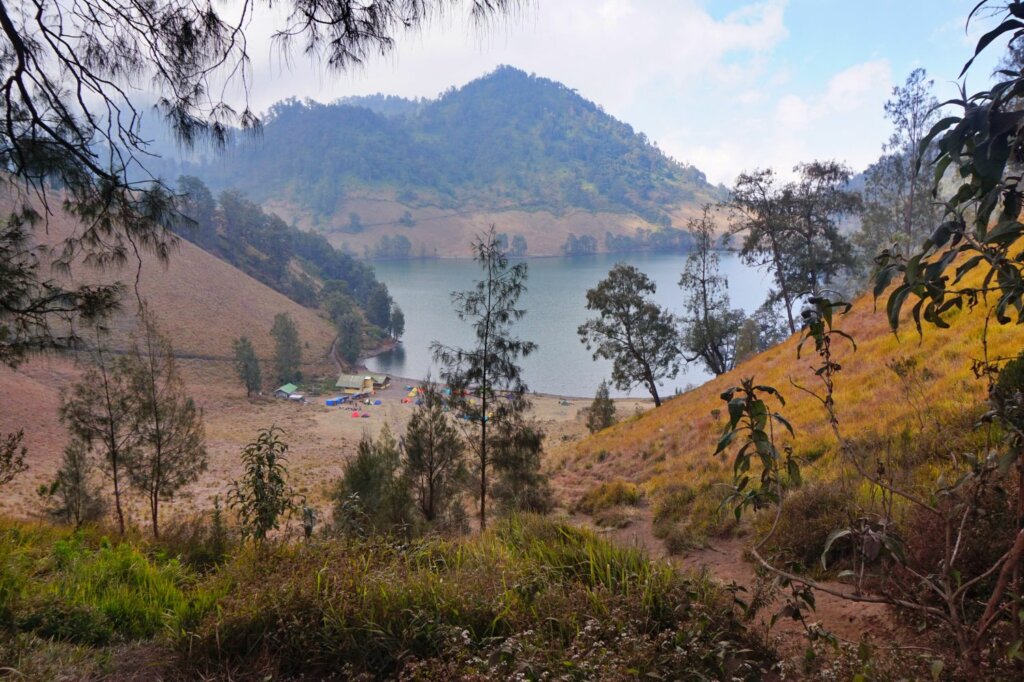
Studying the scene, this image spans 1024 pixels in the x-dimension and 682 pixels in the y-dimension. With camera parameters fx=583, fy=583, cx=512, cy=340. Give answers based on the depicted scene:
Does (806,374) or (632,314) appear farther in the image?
A: (632,314)

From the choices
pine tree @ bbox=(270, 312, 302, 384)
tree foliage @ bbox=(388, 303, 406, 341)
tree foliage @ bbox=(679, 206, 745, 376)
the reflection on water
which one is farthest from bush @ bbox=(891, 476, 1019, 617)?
tree foliage @ bbox=(388, 303, 406, 341)

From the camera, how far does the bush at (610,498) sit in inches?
368

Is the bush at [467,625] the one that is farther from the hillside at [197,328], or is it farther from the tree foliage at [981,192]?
the hillside at [197,328]

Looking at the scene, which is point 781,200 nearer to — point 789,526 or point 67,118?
point 789,526

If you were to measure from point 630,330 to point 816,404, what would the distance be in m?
12.7

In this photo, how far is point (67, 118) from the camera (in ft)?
11.5

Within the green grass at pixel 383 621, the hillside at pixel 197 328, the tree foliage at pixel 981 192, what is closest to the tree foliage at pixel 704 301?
the green grass at pixel 383 621

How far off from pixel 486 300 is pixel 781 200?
1502cm

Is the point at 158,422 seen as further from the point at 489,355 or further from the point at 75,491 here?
the point at 489,355

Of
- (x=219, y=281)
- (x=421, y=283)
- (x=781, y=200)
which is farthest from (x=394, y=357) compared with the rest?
(x=781, y=200)

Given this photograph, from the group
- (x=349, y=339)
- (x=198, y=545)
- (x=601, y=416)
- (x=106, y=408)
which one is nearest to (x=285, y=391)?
(x=349, y=339)

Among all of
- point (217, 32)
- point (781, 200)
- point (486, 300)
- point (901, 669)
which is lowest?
point (901, 669)

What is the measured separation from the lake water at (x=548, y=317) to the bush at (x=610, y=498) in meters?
12.3

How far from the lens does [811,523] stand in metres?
4.36
